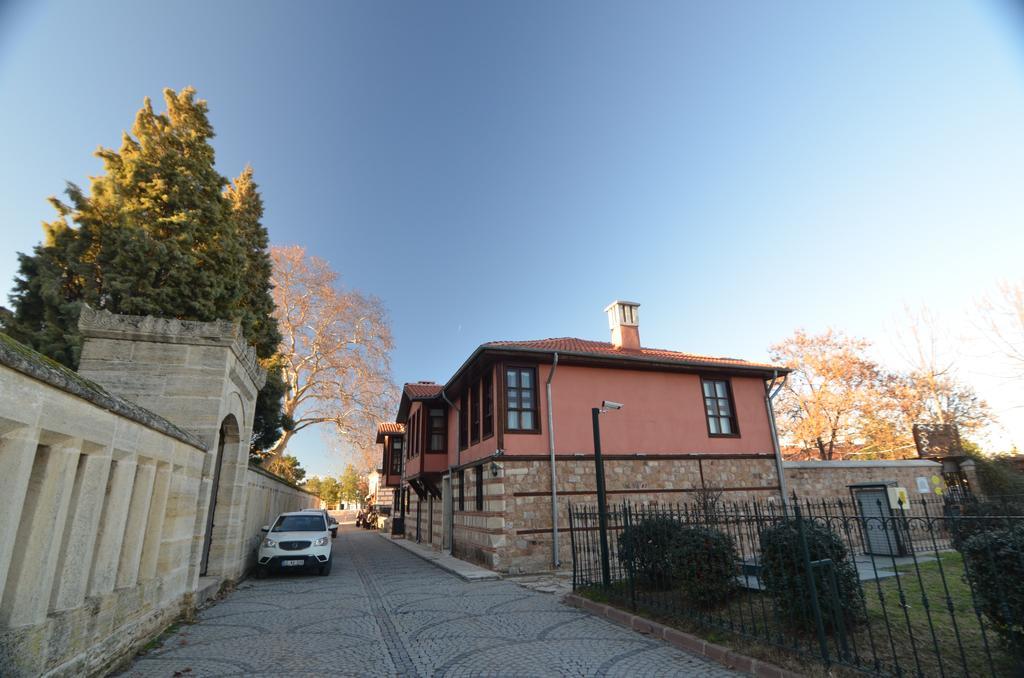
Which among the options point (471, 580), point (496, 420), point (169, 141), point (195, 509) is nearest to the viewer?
point (195, 509)

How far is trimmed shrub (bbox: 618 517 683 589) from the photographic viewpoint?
7.01m

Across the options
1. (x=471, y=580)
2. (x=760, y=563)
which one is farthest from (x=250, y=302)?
(x=760, y=563)

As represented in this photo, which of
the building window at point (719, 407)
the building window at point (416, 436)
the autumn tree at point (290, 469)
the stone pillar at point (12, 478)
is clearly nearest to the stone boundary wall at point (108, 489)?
the stone pillar at point (12, 478)

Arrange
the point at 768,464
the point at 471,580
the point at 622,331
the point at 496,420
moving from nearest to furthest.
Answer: the point at 471,580
the point at 496,420
the point at 768,464
the point at 622,331

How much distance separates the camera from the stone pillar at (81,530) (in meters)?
3.96

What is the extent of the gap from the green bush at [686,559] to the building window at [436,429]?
12198mm

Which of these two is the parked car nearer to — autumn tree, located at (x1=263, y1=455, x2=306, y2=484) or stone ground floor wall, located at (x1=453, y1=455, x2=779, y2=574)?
stone ground floor wall, located at (x1=453, y1=455, x2=779, y2=574)

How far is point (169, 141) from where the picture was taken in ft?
44.3

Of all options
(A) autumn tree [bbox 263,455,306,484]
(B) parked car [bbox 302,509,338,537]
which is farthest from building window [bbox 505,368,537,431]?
(A) autumn tree [bbox 263,455,306,484]

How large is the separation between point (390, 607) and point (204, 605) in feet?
10.1

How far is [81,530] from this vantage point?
13.5 feet

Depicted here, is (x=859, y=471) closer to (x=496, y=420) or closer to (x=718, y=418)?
(x=718, y=418)

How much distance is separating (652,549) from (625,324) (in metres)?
10.5

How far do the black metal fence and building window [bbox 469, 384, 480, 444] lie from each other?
7350mm
